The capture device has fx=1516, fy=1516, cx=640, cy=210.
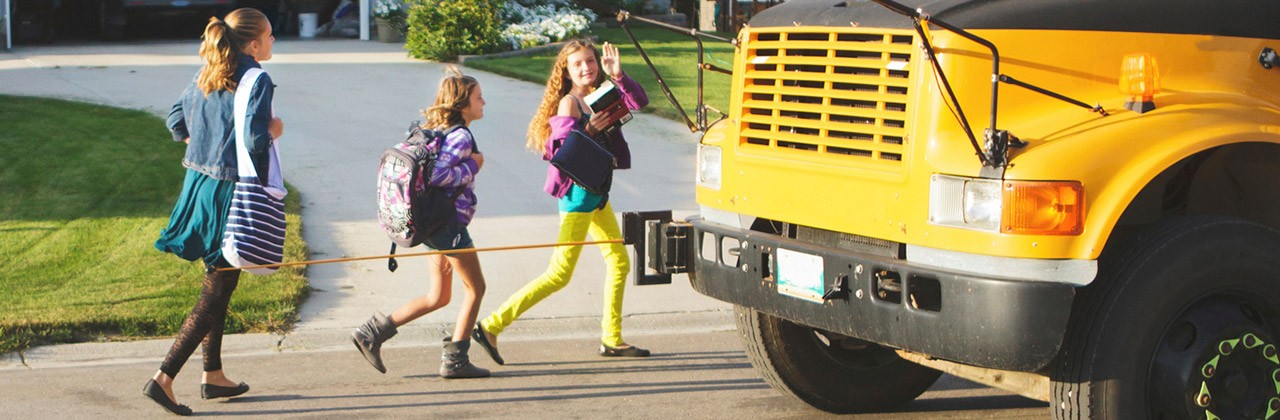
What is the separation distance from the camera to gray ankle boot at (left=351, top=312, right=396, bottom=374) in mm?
6613

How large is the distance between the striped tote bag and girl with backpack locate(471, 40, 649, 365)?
1.24 meters

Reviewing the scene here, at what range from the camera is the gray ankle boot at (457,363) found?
6699 mm

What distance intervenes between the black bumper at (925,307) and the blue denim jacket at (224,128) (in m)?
1.96

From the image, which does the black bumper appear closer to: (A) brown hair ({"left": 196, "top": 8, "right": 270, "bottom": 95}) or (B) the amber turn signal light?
(B) the amber turn signal light

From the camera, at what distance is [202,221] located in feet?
19.8

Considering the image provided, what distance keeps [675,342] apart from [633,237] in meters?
1.85


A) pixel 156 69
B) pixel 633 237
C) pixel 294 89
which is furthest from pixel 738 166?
pixel 156 69

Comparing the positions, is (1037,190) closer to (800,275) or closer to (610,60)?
(800,275)

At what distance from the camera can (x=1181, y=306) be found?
455 centimetres

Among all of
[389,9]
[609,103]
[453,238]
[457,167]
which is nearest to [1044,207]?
[609,103]

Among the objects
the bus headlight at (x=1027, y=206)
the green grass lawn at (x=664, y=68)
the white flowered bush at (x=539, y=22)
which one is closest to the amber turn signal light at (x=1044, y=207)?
the bus headlight at (x=1027, y=206)

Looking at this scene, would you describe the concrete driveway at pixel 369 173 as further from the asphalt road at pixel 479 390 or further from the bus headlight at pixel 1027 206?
the bus headlight at pixel 1027 206

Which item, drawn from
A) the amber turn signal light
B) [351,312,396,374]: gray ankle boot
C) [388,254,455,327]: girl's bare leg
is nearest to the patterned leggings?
[351,312,396,374]: gray ankle boot

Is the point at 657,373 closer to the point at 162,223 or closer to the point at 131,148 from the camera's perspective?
the point at 162,223
